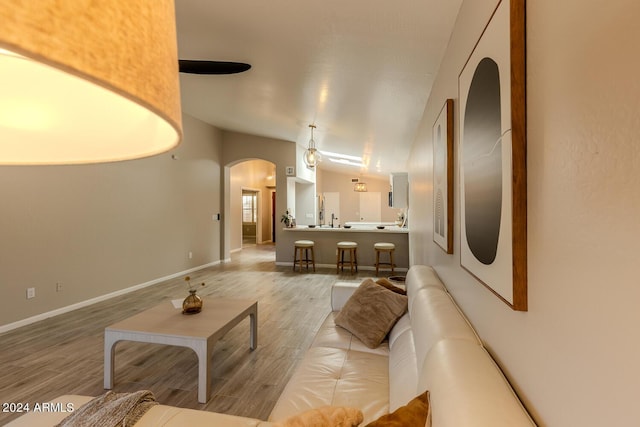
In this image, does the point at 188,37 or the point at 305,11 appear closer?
the point at 305,11

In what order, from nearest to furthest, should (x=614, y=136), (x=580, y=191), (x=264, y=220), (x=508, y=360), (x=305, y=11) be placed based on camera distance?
(x=614, y=136) → (x=580, y=191) → (x=508, y=360) → (x=305, y=11) → (x=264, y=220)

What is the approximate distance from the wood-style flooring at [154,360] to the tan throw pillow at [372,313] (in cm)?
71

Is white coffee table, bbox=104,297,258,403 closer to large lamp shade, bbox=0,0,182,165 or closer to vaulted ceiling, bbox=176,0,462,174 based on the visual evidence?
large lamp shade, bbox=0,0,182,165

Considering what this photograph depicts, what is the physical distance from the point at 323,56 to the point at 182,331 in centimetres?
259

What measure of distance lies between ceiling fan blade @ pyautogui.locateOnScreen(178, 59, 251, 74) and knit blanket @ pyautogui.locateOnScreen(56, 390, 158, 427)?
8.24 feet

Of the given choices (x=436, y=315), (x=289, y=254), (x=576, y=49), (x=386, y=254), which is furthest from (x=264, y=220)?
(x=576, y=49)

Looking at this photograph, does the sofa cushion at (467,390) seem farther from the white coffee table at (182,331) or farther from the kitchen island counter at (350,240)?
the kitchen island counter at (350,240)

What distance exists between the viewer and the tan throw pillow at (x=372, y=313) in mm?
2188

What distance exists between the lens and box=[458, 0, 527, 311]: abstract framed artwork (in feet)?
3.35

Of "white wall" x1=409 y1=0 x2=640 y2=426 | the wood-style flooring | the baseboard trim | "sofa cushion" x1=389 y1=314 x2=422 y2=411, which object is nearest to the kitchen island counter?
the baseboard trim

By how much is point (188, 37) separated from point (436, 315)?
3.13 meters

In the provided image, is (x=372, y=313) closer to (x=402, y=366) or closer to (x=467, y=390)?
(x=402, y=366)

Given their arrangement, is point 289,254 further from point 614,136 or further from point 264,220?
point 614,136

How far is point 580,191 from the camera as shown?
753mm
